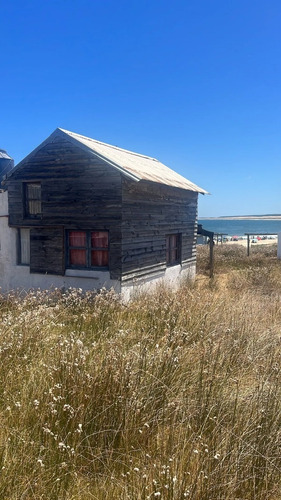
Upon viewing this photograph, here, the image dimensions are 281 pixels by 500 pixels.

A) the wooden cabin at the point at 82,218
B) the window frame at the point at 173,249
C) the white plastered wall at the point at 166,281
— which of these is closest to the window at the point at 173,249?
the window frame at the point at 173,249

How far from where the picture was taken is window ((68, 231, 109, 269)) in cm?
1095

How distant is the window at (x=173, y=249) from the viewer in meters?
14.3

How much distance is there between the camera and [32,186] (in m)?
12.1

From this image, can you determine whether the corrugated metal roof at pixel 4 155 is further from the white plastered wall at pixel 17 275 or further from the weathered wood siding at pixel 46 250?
the weathered wood siding at pixel 46 250

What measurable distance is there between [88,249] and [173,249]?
491 cm

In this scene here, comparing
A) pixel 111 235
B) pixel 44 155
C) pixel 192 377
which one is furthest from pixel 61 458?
pixel 44 155

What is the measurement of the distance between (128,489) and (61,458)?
613 millimetres

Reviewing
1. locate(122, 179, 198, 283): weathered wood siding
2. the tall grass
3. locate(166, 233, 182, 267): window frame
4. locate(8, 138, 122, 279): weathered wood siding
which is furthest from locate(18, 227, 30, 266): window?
the tall grass

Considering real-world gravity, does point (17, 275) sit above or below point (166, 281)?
above

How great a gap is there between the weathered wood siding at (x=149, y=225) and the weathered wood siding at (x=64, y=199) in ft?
1.26

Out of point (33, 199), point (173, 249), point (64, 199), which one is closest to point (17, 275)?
point (33, 199)

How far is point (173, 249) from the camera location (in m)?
14.9

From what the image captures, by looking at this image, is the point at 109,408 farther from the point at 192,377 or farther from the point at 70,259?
the point at 70,259

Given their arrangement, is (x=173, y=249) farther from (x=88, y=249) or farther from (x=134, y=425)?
(x=134, y=425)
